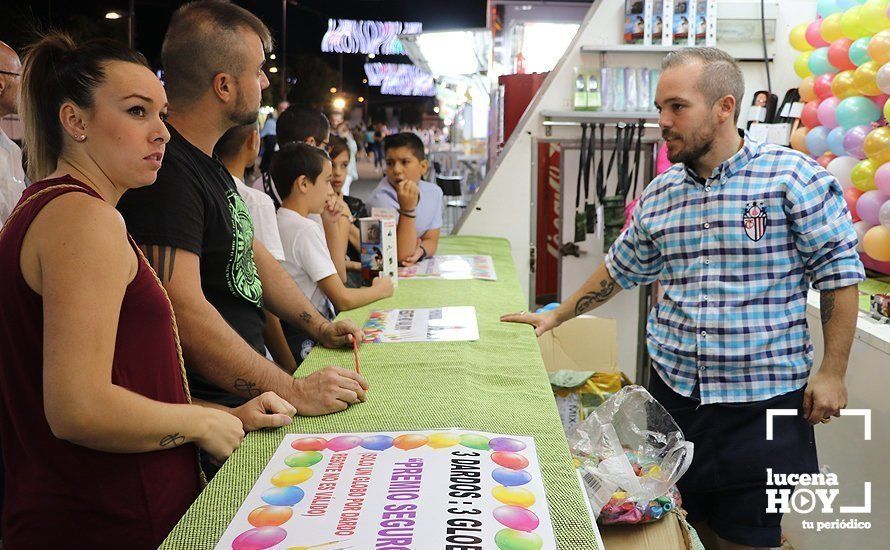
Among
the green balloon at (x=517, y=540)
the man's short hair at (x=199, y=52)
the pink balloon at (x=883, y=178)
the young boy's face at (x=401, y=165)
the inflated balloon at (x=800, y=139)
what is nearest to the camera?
the green balloon at (x=517, y=540)

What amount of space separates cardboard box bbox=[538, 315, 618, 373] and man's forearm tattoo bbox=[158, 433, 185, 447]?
243 centimetres

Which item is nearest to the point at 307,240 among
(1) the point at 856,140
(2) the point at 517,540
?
(2) the point at 517,540

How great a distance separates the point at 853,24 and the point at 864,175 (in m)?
0.65

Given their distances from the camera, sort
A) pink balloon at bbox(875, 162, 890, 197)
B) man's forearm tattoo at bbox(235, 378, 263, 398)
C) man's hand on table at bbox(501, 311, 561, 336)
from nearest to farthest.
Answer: man's forearm tattoo at bbox(235, 378, 263, 398) → man's hand on table at bbox(501, 311, 561, 336) → pink balloon at bbox(875, 162, 890, 197)

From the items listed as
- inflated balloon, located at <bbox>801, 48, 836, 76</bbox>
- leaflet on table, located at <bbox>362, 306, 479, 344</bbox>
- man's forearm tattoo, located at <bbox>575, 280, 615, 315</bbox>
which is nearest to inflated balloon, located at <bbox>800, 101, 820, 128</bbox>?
inflated balloon, located at <bbox>801, 48, 836, 76</bbox>

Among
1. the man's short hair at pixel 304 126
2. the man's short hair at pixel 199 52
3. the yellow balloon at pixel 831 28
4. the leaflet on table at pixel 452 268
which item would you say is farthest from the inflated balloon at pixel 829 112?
the man's short hair at pixel 199 52

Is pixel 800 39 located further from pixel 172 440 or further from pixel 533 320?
pixel 172 440

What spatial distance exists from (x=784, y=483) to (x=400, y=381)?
3.69 feet

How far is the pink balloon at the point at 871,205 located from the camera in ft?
9.73

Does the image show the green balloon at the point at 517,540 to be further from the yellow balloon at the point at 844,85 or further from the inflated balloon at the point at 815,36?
the inflated balloon at the point at 815,36

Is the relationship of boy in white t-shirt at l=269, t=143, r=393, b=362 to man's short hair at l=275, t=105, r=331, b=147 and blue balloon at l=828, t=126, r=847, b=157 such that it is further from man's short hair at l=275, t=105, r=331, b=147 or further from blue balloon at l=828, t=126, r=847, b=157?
blue balloon at l=828, t=126, r=847, b=157

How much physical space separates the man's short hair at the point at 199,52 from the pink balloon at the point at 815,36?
294cm

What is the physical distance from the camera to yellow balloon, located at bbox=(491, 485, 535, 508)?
1.04 meters

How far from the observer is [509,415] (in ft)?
4.60
